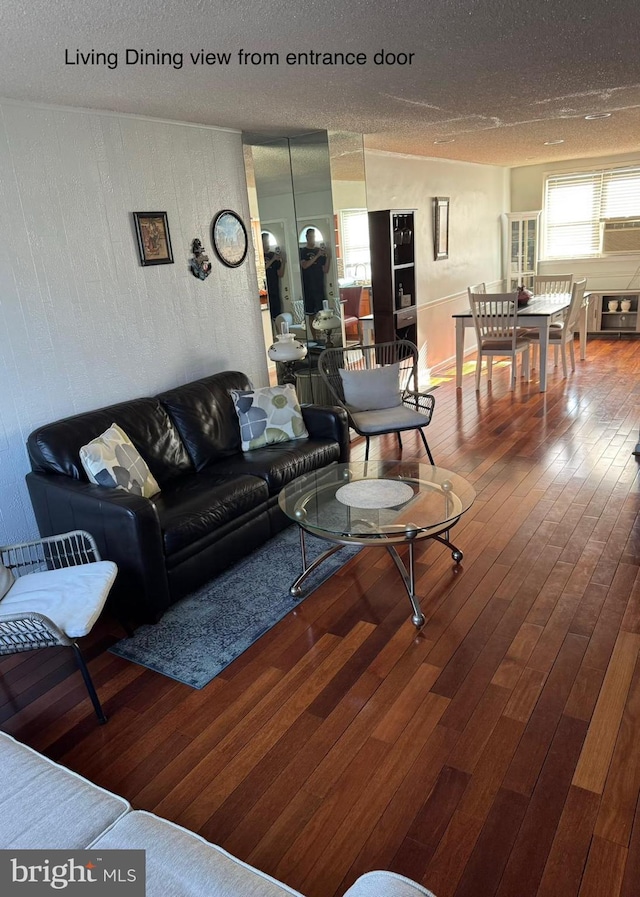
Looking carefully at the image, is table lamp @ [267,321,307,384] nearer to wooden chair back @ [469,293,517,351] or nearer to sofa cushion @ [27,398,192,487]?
sofa cushion @ [27,398,192,487]

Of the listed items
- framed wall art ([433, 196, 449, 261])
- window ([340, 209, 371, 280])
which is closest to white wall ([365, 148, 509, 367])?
framed wall art ([433, 196, 449, 261])

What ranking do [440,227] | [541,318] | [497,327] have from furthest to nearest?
[440,227], [497,327], [541,318]

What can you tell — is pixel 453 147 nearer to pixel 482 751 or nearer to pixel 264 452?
pixel 264 452

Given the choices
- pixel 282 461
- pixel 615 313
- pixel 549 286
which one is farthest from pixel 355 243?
pixel 615 313

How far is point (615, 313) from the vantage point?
8.64 metres

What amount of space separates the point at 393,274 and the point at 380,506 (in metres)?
3.42

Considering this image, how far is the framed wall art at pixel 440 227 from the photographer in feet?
22.5

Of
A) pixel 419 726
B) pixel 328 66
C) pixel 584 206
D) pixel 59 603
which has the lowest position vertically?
pixel 419 726

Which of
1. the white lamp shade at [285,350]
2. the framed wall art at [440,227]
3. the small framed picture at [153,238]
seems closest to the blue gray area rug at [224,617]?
the white lamp shade at [285,350]

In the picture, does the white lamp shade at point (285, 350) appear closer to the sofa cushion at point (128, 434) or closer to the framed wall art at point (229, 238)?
the framed wall art at point (229, 238)

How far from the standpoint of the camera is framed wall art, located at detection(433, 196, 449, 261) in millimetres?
6852

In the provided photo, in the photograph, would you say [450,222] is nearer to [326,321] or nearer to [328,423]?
[326,321]

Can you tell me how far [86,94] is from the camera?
114 inches

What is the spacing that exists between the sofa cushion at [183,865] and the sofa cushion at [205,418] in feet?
8.06
